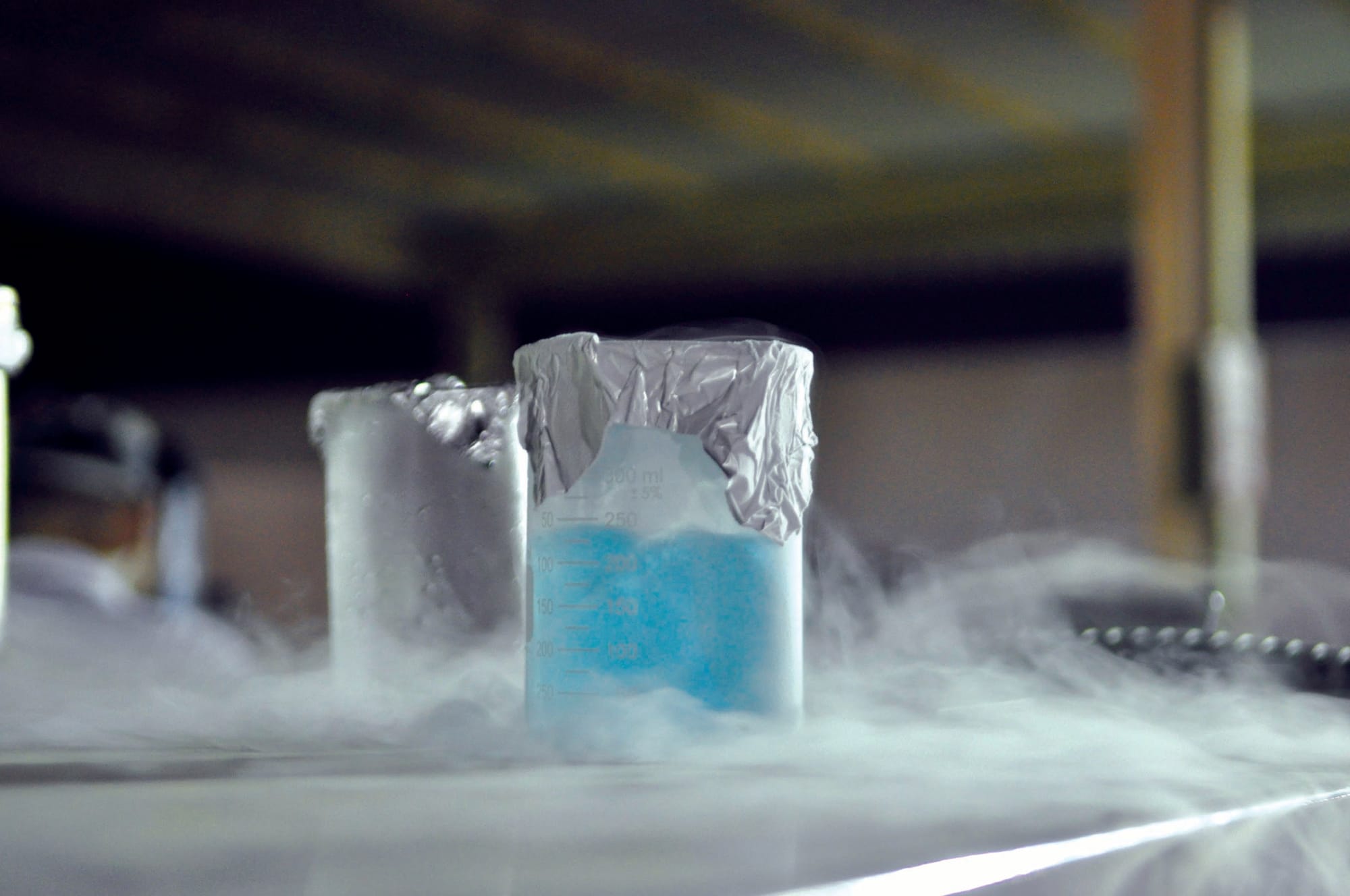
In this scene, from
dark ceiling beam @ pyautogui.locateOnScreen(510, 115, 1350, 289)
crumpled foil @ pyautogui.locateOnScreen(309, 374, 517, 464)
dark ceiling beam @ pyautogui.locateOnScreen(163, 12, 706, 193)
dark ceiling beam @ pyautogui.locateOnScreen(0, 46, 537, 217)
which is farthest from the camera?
dark ceiling beam @ pyautogui.locateOnScreen(510, 115, 1350, 289)

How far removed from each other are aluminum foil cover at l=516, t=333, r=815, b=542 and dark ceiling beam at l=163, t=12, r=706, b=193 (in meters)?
2.65

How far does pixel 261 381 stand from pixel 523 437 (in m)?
5.21

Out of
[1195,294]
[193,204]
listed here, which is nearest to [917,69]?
[1195,294]

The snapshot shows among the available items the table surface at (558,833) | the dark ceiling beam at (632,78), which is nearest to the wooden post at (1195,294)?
the dark ceiling beam at (632,78)

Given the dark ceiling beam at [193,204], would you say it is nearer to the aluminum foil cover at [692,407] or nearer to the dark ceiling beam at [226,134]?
the dark ceiling beam at [226,134]

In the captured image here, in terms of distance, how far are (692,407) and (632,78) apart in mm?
2806

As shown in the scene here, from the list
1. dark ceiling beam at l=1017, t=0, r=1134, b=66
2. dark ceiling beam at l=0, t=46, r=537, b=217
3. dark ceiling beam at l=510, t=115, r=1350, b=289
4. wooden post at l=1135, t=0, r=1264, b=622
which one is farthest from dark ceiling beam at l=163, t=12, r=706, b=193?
wooden post at l=1135, t=0, r=1264, b=622

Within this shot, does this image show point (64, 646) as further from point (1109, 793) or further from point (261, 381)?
point (261, 381)

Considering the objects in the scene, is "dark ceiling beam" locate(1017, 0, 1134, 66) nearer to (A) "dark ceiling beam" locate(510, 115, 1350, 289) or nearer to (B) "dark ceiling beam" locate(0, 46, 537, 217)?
(A) "dark ceiling beam" locate(510, 115, 1350, 289)

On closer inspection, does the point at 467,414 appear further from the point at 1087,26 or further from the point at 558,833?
the point at 1087,26

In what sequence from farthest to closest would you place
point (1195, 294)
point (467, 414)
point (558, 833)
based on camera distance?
point (1195, 294)
point (467, 414)
point (558, 833)

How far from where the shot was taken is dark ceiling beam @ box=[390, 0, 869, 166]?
110 inches

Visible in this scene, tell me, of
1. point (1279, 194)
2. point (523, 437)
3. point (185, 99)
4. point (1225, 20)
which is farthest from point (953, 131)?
point (523, 437)

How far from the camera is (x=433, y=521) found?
61cm
